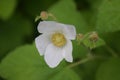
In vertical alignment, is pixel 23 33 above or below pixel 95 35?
below

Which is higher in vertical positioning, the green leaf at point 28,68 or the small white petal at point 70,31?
the small white petal at point 70,31

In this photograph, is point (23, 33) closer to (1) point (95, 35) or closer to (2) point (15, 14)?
(2) point (15, 14)

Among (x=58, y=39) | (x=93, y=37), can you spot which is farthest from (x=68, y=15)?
(x=93, y=37)

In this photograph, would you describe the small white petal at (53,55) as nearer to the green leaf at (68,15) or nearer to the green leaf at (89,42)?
the green leaf at (89,42)

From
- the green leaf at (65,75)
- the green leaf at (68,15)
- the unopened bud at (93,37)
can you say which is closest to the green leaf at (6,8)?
the green leaf at (68,15)

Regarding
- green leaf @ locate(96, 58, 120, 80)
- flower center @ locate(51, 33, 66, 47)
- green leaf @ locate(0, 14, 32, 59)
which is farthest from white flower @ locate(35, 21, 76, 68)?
green leaf @ locate(0, 14, 32, 59)

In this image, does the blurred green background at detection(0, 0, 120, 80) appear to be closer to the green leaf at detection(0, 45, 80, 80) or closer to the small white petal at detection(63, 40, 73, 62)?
the green leaf at detection(0, 45, 80, 80)

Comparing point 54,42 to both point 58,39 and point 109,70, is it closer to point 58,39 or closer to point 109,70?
point 58,39

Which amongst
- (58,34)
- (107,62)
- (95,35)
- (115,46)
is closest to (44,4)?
(115,46)
